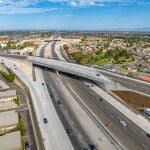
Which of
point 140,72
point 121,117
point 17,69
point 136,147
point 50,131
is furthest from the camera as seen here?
point 17,69

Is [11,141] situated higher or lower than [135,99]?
higher

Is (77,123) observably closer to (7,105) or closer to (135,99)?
(7,105)

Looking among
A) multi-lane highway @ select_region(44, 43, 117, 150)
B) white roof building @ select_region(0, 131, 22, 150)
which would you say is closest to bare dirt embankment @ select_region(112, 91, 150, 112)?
multi-lane highway @ select_region(44, 43, 117, 150)

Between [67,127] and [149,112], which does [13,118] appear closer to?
[67,127]

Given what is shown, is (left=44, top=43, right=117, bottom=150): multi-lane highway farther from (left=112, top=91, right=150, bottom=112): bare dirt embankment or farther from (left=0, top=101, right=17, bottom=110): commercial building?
(left=112, top=91, right=150, bottom=112): bare dirt embankment

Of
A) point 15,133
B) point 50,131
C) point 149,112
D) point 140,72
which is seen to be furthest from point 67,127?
point 140,72

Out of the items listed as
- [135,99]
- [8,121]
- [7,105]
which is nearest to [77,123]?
[8,121]
